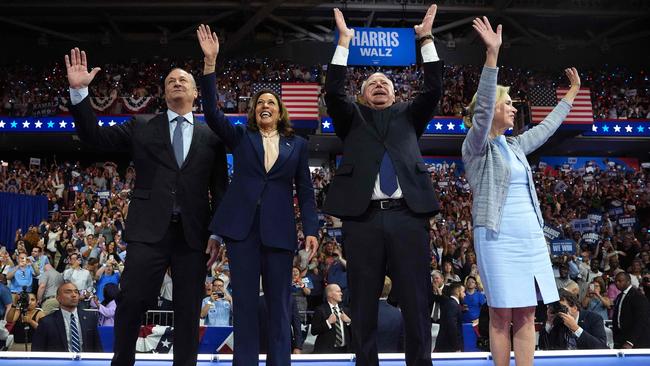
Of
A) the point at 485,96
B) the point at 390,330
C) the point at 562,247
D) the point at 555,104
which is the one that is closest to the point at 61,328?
the point at 390,330

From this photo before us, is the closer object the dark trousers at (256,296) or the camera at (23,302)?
the dark trousers at (256,296)

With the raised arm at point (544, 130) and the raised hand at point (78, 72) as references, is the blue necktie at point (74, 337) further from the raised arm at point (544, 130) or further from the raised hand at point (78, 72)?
the raised arm at point (544, 130)

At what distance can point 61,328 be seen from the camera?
5.70 metres

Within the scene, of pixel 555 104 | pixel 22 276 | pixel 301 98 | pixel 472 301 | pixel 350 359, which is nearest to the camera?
pixel 350 359

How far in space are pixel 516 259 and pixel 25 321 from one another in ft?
23.1

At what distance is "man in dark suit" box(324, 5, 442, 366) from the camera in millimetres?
2893

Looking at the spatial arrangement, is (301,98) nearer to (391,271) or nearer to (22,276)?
(22,276)

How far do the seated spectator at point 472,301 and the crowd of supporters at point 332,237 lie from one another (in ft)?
0.06

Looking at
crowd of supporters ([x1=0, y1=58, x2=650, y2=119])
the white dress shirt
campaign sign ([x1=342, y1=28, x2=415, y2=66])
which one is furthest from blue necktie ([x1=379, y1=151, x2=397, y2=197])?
crowd of supporters ([x1=0, y1=58, x2=650, y2=119])

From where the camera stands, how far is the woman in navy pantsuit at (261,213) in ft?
9.83

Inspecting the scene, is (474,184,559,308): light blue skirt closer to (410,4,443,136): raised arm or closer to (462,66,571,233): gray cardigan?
(462,66,571,233): gray cardigan

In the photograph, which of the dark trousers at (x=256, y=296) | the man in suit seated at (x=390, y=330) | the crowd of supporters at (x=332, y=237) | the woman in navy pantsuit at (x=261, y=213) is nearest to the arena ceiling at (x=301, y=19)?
the crowd of supporters at (x=332, y=237)

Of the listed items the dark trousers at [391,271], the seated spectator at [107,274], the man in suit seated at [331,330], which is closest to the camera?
the dark trousers at [391,271]

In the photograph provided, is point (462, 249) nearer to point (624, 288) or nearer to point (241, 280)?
point (624, 288)
